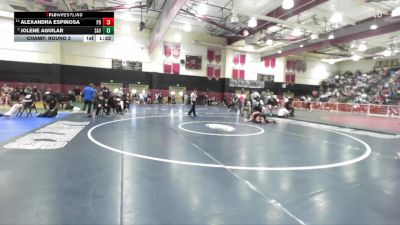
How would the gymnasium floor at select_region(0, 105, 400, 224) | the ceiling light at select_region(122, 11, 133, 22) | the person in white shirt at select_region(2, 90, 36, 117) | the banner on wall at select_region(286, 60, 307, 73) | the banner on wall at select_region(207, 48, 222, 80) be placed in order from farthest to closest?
the banner on wall at select_region(286, 60, 307, 73), the banner on wall at select_region(207, 48, 222, 80), the ceiling light at select_region(122, 11, 133, 22), the person in white shirt at select_region(2, 90, 36, 117), the gymnasium floor at select_region(0, 105, 400, 224)

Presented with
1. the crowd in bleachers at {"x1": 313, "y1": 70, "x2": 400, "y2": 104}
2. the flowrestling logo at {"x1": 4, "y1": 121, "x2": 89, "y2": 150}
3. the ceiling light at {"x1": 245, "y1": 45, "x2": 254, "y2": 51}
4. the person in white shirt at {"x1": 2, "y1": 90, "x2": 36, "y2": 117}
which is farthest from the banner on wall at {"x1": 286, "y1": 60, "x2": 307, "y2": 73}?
the flowrestling logo at {"x1": 4, "y1": 121, "x2": 89, "y2": 150}

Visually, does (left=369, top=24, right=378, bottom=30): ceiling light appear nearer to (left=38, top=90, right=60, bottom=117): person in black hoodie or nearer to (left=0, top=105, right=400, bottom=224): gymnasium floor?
(left=0, top=105, right=400, bottom=224): gymnasium floor

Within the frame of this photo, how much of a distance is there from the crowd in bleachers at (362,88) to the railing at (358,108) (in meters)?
3.38

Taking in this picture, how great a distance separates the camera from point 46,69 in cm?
2211

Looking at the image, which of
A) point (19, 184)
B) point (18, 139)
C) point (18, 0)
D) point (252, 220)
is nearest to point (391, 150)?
point (252, 220)

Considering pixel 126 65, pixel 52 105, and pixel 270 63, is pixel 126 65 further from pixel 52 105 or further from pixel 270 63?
pixel 270 63

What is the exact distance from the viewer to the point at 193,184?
3385mm

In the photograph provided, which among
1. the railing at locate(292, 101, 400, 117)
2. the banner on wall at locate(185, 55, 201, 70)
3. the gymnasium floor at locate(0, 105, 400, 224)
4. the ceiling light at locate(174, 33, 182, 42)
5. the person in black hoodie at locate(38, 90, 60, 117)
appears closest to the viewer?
the gymnasium floor at locate(0, 105, 400, 224)

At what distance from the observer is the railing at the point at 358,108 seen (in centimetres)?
1831

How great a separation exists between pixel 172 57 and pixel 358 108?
18.6m

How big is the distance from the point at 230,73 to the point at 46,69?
19.0m

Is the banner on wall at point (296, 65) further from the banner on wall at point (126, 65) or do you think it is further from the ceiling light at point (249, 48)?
the banner on wall at point (126, 65)
